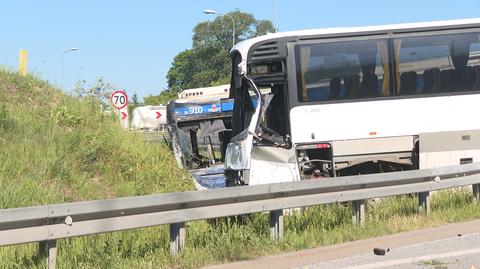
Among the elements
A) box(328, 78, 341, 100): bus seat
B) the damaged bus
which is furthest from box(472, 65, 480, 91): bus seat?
the damaged bus

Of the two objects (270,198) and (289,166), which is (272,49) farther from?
(270,198)

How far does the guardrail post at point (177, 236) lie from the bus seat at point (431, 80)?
21.0ft

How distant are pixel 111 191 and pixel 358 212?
3875 mm

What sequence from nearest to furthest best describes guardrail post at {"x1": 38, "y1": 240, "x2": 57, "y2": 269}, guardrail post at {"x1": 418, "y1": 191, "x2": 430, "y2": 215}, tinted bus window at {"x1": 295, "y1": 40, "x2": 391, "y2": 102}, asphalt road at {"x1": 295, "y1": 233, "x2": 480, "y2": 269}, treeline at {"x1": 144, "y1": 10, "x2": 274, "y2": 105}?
guardrail post at {"x1": 38, "y1": 240, "x2": 57, "y2": 269} < asphalt road at {"x1": 295, "y1": 233, "x2": 480, "y2": 269} < guardrail post at {"x1": 418, "y1": 191, "x2": 430, "y2": 215} < tinted bus window at {"x1": 295, "y1": 40, "x2": 391, "y2": 102} < treeline at {"x1": 144, "y1": 10, "x2": 274, "y2": 105}

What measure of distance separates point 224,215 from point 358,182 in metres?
2.25

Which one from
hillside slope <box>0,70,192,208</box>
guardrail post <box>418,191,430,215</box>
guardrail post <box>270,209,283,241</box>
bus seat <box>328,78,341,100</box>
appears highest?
bus seat <box>328,78,341,100</box>

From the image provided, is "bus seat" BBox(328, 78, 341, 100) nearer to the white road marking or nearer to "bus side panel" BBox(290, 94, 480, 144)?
"bus side panel" BBox(290, 94, 480, 144)

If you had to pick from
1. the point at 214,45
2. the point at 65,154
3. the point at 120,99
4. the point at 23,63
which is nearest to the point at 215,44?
the point at 214,45

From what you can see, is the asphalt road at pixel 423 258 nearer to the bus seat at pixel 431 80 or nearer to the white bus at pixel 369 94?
the white bus at pixel 369 94

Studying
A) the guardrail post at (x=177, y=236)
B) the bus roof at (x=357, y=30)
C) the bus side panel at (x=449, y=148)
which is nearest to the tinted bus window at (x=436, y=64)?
the bus roof at (x=357, y=30)

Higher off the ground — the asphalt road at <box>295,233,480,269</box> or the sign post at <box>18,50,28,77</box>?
the sign post at <box>18,50,28,77</box>

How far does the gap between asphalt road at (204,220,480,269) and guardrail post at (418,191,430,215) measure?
3.05 feet

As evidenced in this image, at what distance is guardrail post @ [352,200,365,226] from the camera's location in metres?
7.71

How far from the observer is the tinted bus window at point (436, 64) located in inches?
423
